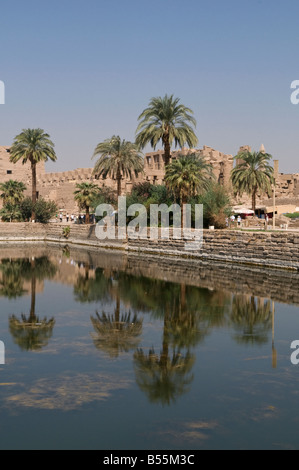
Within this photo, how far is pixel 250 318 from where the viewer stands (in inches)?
540

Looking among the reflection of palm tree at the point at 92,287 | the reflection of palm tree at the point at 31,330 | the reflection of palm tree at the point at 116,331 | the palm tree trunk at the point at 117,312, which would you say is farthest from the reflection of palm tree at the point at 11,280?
the reflection of palm tree at the point at 116,331

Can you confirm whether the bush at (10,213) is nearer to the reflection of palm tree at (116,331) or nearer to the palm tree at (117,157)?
the palm tree at (117,157)

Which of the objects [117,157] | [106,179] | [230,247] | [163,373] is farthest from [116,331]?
[106,179]

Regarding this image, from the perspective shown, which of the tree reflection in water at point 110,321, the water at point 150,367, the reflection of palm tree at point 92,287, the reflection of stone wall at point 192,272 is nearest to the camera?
the water at point 150,367

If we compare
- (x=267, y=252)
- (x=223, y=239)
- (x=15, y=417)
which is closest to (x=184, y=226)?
(x=223, y=239)

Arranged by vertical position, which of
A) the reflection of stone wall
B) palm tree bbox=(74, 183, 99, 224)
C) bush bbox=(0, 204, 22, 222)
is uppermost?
palm tree bbox=(74, 183, 99, 224)

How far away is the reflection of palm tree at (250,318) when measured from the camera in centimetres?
1178

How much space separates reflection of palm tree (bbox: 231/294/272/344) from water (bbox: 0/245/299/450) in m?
0.03

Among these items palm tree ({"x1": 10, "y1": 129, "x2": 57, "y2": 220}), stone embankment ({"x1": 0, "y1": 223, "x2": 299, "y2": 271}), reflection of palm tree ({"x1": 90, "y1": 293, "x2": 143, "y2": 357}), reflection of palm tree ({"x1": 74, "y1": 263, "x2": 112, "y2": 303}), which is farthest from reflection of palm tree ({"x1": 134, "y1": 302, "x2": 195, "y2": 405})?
palm tree ({"x1": 10, "y1": 129, "x2": 57, "y2": 220})

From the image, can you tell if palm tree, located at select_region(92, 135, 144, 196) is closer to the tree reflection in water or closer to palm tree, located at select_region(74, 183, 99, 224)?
palm tree, located at select_region(74, 183, 99, 224)

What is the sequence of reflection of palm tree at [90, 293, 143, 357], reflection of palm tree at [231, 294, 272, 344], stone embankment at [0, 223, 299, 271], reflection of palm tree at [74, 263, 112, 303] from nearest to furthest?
reflection of palm tree at [90, 293, 143, 357] → reflection of palm tree at [231, 294, 272, 344] → reflection of palm tree at [74, 263, 112, 303] → stone embankment at [0, 223, 299, 271]

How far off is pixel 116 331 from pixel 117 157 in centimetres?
2682

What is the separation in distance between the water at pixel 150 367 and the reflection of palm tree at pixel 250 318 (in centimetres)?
3

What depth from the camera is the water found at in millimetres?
6812
